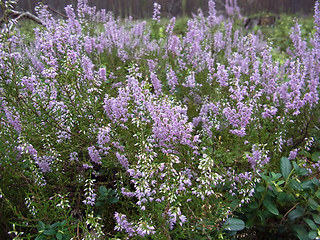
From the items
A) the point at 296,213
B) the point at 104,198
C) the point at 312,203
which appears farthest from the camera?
the point at 104,198

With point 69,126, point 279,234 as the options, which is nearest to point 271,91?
point 279,234

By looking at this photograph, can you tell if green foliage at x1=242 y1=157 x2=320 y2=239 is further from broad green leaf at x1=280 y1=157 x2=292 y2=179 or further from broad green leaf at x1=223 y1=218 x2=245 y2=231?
broad green leaf at x1=223 y1=218 x2=245 y2=231

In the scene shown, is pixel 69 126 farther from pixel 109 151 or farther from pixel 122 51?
pixel 122 51


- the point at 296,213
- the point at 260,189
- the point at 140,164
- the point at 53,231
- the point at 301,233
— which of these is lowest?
the point at 301,233

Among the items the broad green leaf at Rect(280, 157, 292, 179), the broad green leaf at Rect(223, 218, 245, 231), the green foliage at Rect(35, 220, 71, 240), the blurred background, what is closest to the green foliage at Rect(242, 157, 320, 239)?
the broad green leaf at Rect(280, 157, 292, 179)

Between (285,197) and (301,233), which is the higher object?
(285,197)

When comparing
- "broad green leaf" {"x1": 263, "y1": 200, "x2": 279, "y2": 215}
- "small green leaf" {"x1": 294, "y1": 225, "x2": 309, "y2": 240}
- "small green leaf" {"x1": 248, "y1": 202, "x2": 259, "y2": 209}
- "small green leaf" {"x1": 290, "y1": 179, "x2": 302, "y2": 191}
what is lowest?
"small green leaf" {"x1": 294, "y1": 225, "x2": 309, "y2": 240}

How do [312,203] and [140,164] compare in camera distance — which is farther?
[312,203]

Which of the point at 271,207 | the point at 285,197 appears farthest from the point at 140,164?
the point at 285,197

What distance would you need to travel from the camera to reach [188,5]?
14.7 m

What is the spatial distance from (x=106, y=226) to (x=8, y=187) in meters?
0.93

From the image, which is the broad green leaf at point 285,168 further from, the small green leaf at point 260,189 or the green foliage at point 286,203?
the small green leaf at point 260,189

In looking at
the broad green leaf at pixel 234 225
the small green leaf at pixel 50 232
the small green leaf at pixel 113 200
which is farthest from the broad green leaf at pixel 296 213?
the small green leaf at pixel 50 232

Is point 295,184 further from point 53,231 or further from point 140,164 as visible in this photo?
point 53,231
